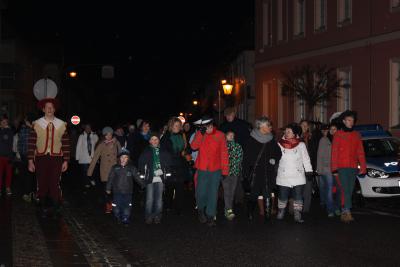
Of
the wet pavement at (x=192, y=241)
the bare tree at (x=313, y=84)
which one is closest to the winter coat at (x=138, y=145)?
the wet pavement at (x=192, y=241)

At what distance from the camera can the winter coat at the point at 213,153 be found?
14398mm

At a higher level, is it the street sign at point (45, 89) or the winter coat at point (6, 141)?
the street sign at point (45, 89)

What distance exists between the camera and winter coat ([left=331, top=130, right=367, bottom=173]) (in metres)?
14.6

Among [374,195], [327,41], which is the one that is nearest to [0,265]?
[374,195]

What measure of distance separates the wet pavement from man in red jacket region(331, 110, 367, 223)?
51 centimetres

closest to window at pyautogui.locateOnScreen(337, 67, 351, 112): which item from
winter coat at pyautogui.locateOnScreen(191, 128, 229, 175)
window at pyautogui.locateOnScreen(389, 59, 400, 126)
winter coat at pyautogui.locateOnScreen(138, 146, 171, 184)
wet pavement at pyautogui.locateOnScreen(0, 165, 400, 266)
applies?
window at pyautogui.locateOnScreen(389, 59, 400, 126)

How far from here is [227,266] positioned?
989 cm

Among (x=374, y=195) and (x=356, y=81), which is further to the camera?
(x=356, y=81)

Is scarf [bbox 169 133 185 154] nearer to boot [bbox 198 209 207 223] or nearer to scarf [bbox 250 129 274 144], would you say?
boot [bbox 198 209 207 223]

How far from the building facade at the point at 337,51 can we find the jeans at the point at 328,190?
12395 mm

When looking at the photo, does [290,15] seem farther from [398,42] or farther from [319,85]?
[398,42]

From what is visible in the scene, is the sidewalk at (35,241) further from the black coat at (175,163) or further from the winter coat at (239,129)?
the winter coat at (239,129)

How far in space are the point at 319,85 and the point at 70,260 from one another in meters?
21.3

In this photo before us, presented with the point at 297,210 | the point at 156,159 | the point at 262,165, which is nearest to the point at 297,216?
the point at 297,210
